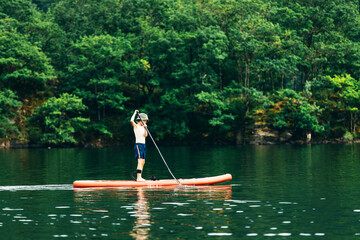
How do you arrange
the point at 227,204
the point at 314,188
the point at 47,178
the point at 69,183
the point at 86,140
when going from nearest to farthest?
the point at 227,204 < the point at 314,188 < the point at 69,183 < the point at 47,178 < the point at 86,140

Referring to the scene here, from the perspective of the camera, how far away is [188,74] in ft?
210

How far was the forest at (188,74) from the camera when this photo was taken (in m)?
62.6

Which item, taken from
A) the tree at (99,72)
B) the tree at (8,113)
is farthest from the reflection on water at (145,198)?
the tree at (99,72)

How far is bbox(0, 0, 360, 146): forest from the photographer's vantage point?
6256cm

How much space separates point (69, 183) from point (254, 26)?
4717 centimetres

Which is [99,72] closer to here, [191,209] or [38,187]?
[38,187]

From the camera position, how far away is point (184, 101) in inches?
2566

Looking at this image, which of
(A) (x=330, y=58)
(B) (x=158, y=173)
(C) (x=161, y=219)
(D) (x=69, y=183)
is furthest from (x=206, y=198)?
(A) (x=330, y=58)

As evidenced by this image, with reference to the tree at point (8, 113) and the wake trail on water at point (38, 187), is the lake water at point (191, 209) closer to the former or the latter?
the wake trail on water at point (38, 187)

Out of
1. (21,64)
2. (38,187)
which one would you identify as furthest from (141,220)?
(21,64)

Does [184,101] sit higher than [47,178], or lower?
higher

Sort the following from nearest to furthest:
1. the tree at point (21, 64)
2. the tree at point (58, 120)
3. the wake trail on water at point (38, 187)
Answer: the wake trail on water at point (38, 187) < the tree at point (58, 120) < the tree at point (21, 64)

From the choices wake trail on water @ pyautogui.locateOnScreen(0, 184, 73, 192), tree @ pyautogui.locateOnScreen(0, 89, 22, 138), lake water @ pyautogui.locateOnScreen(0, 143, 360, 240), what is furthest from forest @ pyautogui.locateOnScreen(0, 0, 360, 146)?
wake trail on water @ pyautogui.locateOnScreen(0, 184, 73, 192)

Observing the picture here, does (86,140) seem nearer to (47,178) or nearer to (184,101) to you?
(184,101)
